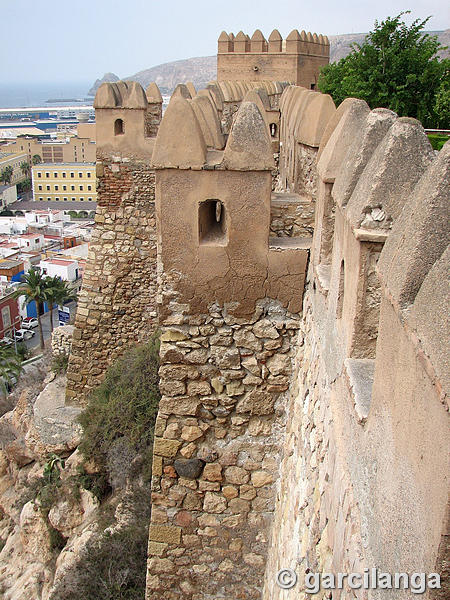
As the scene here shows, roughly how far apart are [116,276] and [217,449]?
5999 mm

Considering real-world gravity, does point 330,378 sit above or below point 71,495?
above

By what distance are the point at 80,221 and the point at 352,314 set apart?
57.7m

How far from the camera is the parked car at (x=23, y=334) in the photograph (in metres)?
33.8

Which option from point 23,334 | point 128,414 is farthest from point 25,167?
point 128,414

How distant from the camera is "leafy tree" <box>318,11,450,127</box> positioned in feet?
54.3

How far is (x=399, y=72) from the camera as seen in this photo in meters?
16.8

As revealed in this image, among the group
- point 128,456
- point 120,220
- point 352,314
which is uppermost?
point 352,314

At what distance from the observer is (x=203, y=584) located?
4.79m

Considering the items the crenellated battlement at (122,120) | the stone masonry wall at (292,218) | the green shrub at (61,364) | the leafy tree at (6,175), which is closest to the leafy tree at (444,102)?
the crenellated battlement at (122,120)

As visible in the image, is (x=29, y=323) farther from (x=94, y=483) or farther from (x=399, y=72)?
(x=94, y=483)

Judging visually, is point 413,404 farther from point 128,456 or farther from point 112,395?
point 112,395

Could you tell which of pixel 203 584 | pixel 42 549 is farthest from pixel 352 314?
pixel 42 549

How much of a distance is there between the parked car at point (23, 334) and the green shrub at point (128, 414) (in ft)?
87.5

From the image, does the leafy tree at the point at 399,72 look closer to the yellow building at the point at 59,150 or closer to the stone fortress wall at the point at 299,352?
the stone fortress wall at the point at 299,352
